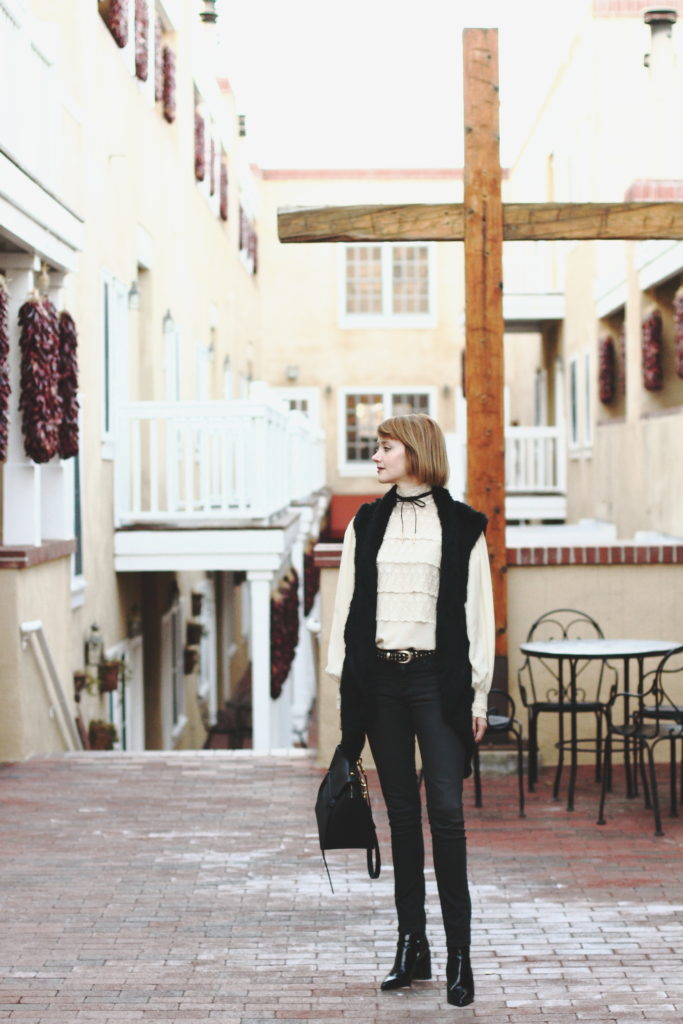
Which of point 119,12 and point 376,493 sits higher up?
point 119,12

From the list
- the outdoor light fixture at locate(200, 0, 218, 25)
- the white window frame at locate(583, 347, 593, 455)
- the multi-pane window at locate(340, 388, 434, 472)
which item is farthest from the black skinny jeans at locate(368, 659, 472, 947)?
the multi-pane window at locate(340, 388, 434, 472)

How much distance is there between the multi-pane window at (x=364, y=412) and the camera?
31.6 meters

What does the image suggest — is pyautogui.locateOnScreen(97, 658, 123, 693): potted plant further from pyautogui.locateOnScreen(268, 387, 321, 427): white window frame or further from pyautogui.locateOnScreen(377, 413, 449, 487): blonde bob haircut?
pyautogui.locateOnScreen(268, 387, 321, 427): white window frame

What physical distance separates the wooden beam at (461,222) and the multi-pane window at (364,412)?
75.7 ft

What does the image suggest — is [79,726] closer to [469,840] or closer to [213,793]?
[213,793]

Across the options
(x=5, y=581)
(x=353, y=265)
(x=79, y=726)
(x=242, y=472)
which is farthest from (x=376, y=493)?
(x=5, y=581)

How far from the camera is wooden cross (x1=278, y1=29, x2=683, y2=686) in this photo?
8.24m

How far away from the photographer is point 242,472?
13266 millimetres

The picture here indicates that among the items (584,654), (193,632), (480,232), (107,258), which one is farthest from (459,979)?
(193,632)

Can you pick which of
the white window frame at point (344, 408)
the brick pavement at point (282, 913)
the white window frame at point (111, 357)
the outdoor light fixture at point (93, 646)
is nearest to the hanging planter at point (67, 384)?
the outdoor light fixture at point (93, 646)

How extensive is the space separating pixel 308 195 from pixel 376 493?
6.61m

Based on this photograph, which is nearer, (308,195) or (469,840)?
(469,840)

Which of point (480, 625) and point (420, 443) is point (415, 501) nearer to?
point (420, 443)

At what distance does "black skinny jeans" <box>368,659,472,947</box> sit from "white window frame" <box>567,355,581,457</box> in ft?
56.1
